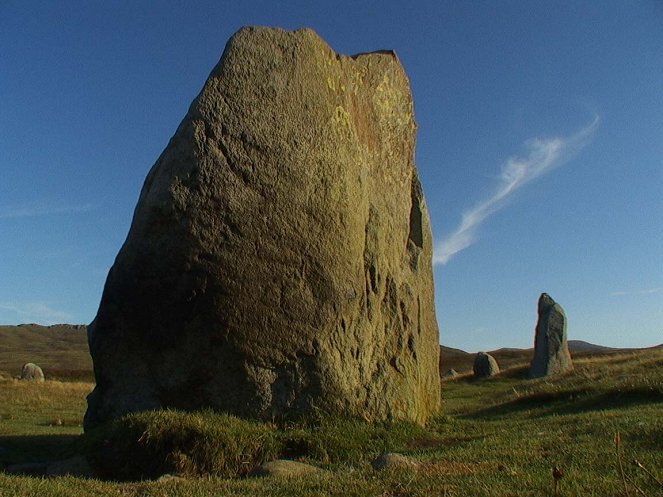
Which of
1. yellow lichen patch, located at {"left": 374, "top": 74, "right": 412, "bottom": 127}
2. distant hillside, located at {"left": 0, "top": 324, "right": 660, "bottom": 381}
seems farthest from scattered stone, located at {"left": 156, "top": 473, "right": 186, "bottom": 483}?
distant hillside, located at {"left": 0, "top": 324, "right": 660, "bottom": 381}

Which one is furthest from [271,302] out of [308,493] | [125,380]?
[308,493]

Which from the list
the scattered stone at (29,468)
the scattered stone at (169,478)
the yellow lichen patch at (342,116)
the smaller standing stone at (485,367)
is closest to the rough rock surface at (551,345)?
the smaller standing stone at (485,367)

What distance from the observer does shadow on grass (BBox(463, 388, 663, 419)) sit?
15.6 metres

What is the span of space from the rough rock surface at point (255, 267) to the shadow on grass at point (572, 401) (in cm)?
634

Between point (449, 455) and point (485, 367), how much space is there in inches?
1127

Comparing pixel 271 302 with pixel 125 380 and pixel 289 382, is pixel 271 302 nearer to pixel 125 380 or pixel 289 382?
pixel 289 382

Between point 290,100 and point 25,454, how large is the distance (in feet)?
23.0

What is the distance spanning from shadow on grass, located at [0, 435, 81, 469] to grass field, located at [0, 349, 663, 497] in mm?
17

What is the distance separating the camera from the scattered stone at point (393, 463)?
7307mm

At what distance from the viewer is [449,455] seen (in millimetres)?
8297

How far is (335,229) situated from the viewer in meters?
10.6

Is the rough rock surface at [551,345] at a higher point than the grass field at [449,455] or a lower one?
higher

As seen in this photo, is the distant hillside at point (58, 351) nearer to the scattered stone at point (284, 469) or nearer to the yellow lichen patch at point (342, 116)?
the yellow lichen patch at point (342, 116)

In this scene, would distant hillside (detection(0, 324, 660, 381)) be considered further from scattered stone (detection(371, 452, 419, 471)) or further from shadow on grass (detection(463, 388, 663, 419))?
scattered stone (detection(371, 452, 419, 471))
